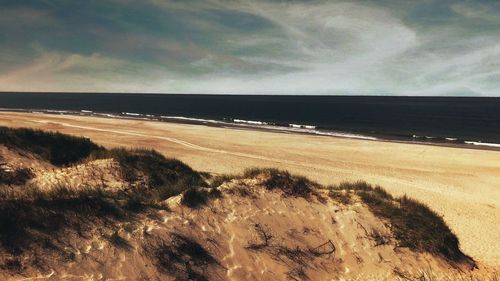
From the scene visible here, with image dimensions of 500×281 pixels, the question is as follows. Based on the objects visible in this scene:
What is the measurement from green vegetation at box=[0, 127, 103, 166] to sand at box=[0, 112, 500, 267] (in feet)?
29.7

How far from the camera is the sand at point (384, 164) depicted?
54.2 feet

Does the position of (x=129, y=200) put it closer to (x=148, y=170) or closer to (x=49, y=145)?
(x=148, y=170)

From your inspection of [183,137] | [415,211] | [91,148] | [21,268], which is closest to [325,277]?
[415,211]

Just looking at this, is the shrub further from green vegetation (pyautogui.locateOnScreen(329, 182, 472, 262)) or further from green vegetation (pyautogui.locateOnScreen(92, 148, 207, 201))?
green vegetation (pyautogui.locateOnScreen(329, 182, 472, 262))

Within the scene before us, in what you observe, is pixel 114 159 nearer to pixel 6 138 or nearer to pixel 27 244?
pixel 6 138

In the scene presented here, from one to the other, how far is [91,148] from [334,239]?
44.1 feet

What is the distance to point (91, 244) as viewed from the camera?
777 centimetres

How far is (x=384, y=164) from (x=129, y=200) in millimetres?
24884

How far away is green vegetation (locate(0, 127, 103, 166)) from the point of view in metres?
16.3

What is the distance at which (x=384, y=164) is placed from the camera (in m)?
29.8

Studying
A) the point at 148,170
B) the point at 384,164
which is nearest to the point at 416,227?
the point at 148,170

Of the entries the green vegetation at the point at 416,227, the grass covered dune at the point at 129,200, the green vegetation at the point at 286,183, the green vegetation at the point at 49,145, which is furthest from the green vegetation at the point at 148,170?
the green vegetation at the point at 416,227

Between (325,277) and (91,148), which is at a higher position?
(91,148)

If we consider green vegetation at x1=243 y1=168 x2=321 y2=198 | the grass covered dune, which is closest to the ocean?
the grass covered dune
